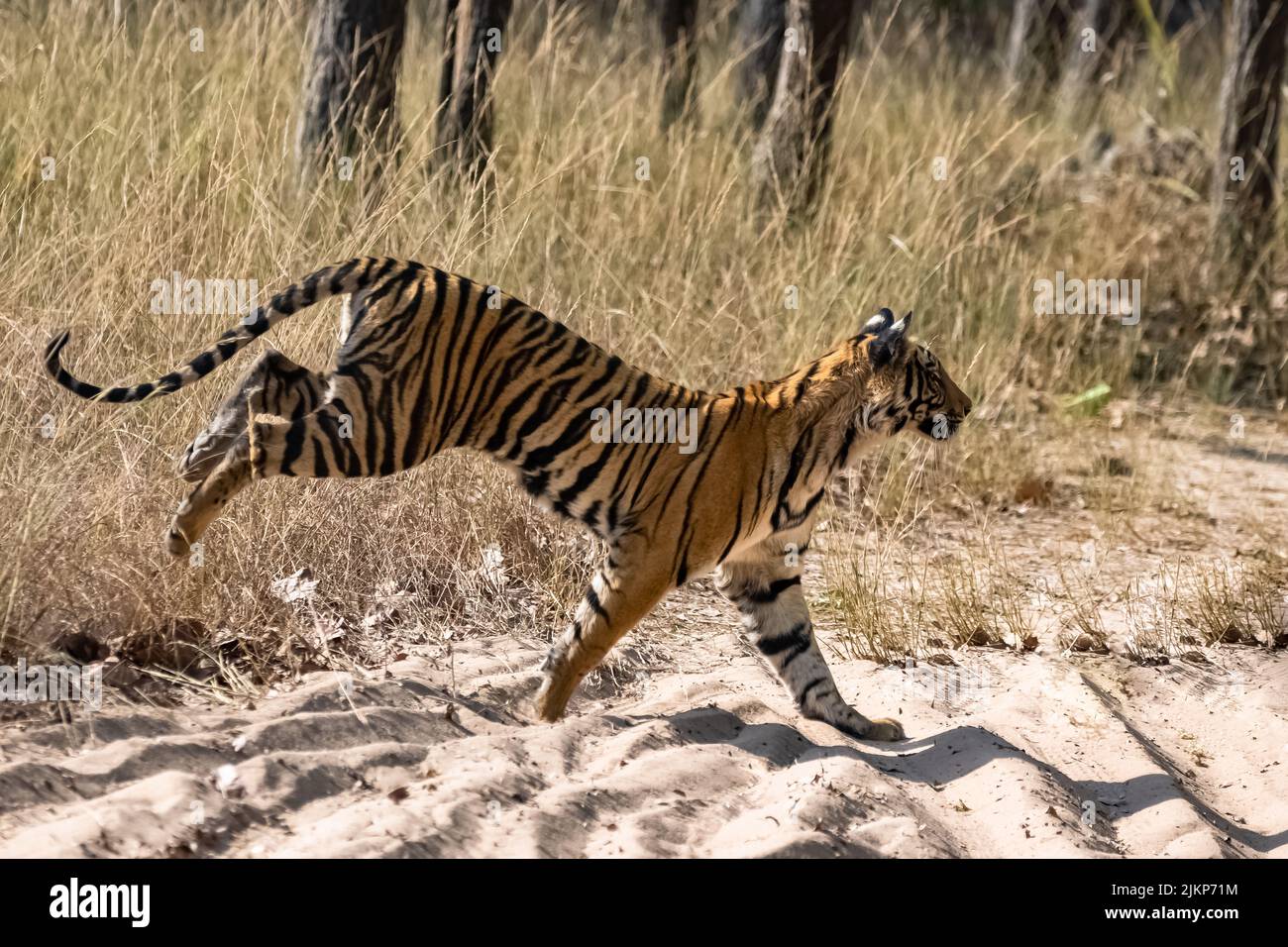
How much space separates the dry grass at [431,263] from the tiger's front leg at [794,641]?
0.64 m

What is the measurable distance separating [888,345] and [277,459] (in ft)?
5.98

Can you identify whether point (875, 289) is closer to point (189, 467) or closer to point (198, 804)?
point (189, 467)

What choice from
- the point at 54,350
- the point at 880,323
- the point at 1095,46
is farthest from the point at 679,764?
the point at 1095,46

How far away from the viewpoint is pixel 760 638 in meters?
4.82

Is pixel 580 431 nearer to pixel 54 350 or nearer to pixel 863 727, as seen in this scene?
pixel 863 727

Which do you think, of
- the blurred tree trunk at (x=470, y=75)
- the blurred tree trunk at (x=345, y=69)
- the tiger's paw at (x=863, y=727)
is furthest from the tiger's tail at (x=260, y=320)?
the blurred tree trunk at (x=470, y=75)

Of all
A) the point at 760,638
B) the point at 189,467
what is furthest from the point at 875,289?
the point at 189,467

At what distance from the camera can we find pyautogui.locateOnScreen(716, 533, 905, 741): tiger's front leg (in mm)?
4766

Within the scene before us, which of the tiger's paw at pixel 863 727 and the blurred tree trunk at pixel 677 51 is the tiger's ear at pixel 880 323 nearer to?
the tiger's paw at pixel 863 727

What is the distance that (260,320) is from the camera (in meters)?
4.48

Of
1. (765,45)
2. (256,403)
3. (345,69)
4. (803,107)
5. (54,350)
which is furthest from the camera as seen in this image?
(765,45)

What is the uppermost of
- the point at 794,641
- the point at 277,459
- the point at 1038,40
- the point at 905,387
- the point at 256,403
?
the point at 1038,40

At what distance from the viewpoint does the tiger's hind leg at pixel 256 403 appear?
4785 mm

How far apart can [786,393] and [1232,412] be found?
4.86 meters
